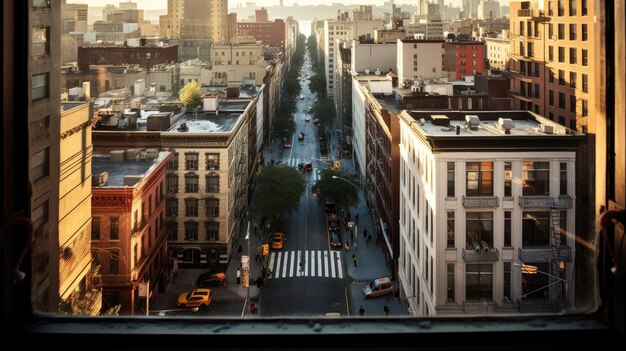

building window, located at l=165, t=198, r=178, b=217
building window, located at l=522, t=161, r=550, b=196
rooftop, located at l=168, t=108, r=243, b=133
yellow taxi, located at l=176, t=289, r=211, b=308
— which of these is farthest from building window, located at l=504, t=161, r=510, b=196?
building window, located at l=165, t=198, r=178, b=217

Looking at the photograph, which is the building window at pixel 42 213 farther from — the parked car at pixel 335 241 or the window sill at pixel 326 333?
the parked car at pixel 335 241

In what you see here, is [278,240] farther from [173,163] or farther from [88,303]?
[88,303]

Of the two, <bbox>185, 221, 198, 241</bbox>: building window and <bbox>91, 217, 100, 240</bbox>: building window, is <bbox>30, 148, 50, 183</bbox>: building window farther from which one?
<bbox>185, 221, 198, 241</bbox>: building window

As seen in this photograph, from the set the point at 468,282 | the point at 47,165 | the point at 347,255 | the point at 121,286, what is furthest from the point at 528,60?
the point at 47,165

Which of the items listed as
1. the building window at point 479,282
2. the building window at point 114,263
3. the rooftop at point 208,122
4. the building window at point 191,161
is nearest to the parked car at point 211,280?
the building window at point 191,161

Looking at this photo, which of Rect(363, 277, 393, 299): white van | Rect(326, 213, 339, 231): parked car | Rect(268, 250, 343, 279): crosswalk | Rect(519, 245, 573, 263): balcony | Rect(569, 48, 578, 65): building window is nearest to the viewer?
Rect(519, 245, 573, 263): balcony

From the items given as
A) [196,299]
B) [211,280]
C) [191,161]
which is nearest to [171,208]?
[191,161]

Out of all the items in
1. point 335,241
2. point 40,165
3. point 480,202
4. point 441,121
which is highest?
point 441,121

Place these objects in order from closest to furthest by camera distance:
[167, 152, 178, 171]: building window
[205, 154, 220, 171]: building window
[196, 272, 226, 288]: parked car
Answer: [196, 272, 226, 288]: parked car, [167, 152, 178, 171]: building window, [205, 154, 220, 171]: building window
